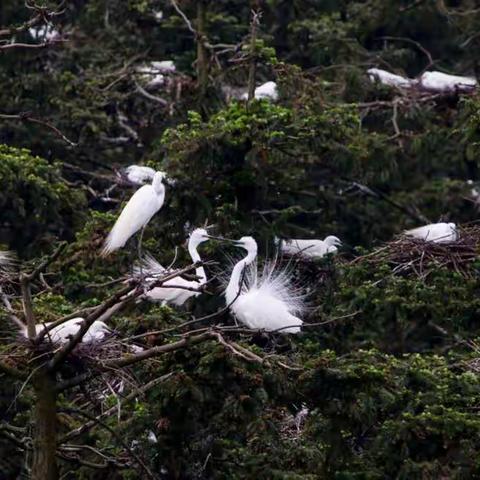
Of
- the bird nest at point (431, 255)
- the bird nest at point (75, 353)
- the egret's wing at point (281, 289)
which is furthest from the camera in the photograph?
the bird nest at point (431, 255)

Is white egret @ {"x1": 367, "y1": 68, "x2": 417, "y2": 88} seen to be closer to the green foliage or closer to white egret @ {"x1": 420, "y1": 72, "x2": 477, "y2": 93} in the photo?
white egret @ {"x1": 420, "y1": 72, "x2": 477, "y2": 93}

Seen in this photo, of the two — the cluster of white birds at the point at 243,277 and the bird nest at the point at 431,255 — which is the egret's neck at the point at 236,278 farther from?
the bird nest at the point at 431,255

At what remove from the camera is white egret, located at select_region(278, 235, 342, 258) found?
36.0ft

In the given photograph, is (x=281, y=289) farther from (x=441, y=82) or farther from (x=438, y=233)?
(x=441, y=82)

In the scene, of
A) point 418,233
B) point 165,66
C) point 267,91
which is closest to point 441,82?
point 267,91

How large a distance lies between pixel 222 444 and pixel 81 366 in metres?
0.85

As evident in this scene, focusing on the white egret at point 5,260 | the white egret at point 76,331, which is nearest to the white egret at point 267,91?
the white egret at point 5,260

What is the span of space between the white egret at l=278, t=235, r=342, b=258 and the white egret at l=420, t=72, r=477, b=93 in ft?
8.16

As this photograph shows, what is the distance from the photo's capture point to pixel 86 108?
13.6 meters

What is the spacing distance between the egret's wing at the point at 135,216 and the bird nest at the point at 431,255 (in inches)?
56.6

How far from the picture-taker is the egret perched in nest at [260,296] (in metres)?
9.69

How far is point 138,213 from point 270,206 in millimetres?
1620

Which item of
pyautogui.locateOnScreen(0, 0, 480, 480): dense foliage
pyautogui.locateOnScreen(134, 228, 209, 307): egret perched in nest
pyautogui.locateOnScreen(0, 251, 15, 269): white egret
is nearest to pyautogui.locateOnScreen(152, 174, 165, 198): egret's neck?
pyautogui.locateOnScreen(134, 228, 209, 307): egret perched in nest

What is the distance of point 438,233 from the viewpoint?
11.1 metres
